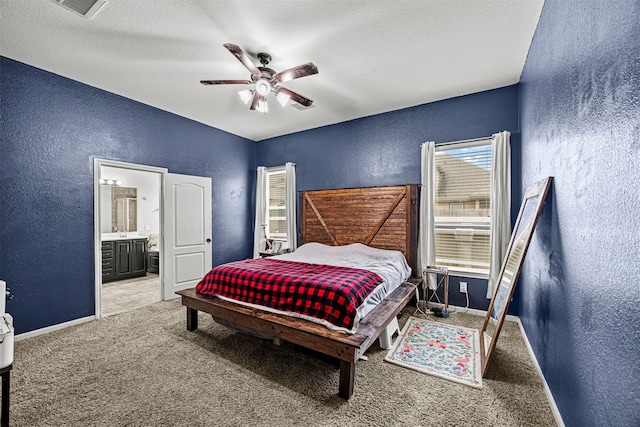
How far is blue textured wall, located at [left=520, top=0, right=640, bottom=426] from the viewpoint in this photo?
103cm

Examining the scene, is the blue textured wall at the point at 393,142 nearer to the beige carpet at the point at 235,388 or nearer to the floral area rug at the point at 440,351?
the floral area rug at the point at 440,351

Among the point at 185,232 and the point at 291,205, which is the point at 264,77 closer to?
the point at 291,205

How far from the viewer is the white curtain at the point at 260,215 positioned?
565cm

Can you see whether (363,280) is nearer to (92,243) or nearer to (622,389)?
(622,389)

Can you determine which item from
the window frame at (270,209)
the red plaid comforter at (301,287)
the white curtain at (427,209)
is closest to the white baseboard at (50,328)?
the red plaid comforter at (301,287)

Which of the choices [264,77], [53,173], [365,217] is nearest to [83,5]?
[264,77]

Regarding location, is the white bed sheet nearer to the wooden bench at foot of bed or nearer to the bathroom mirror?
the wooden bench at foot of bed

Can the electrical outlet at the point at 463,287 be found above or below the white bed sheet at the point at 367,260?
below

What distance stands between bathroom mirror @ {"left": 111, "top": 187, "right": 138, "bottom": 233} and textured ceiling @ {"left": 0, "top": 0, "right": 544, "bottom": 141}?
3418 millimetres

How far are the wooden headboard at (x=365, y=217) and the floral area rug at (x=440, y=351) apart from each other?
105 cm

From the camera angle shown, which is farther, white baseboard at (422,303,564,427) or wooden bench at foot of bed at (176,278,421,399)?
wooden bench at foot of bed at (176,278,421,399)

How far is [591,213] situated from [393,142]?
3172mm

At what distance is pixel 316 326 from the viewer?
2297 mm

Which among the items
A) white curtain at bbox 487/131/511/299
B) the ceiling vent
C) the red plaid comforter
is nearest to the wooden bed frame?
the red plaid comforter
